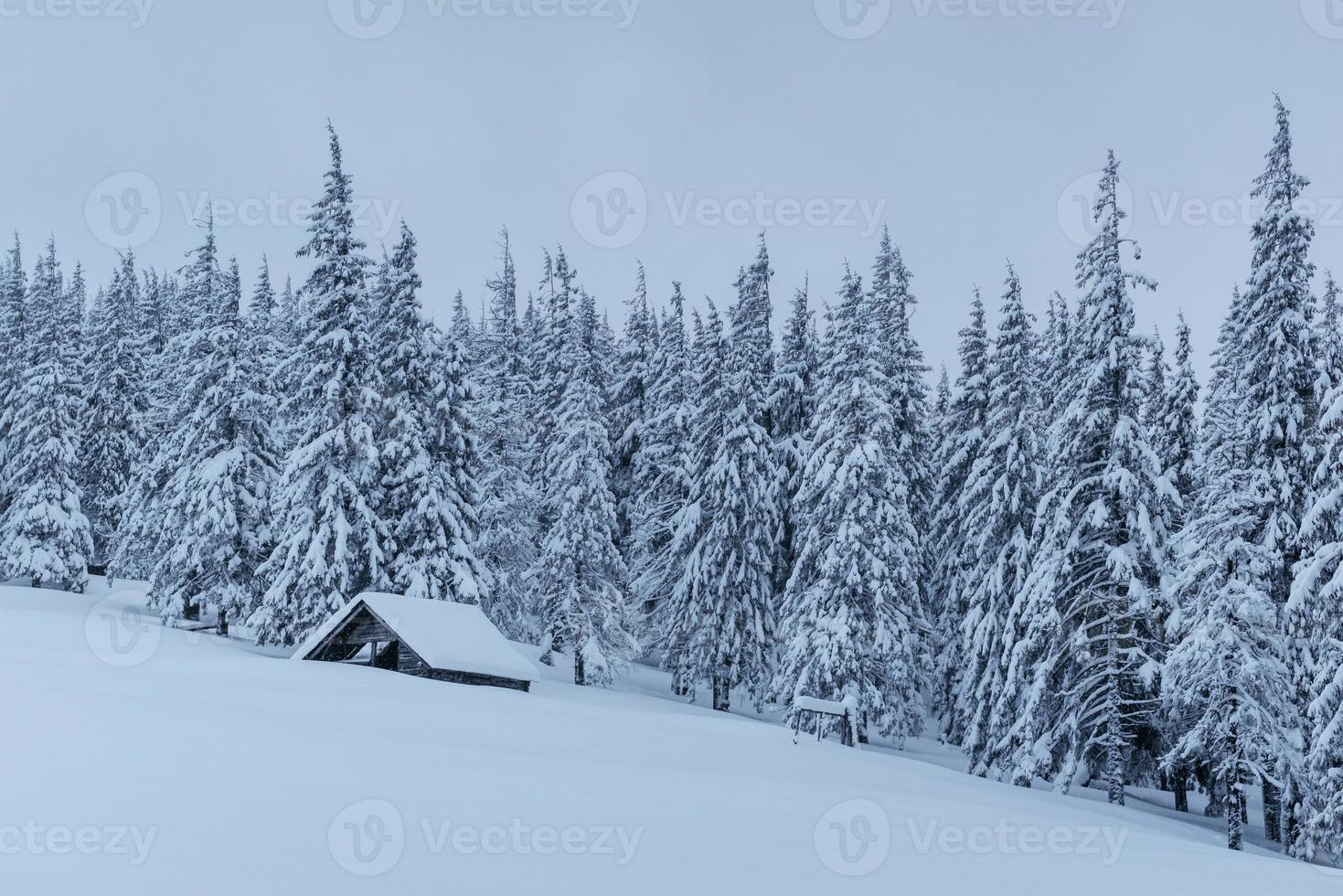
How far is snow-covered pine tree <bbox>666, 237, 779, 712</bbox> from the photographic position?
39250mm

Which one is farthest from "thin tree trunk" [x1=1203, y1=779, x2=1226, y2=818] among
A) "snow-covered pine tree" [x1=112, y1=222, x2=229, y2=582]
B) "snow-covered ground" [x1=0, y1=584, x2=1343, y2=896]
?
"snow-covered pine tree" [x1=112, y1=222, x2=229, y2=582]

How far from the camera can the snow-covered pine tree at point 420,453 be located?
34.4 m

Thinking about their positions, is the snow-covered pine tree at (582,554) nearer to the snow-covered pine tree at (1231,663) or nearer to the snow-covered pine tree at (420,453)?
the snow-covered pine tree at (420,453)

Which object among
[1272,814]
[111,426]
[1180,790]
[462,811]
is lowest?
[1180,790]

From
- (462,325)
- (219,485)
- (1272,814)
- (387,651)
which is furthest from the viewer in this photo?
(462,325)

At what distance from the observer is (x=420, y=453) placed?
34781mm

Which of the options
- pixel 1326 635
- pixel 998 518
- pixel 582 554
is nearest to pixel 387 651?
pixel 582 554

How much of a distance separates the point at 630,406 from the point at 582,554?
42.4 feet

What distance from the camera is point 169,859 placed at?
313 inches

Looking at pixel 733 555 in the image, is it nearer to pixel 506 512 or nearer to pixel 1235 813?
pixel 506 512

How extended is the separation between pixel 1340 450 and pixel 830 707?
12.8 metres

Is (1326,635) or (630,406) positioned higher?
(630,406)

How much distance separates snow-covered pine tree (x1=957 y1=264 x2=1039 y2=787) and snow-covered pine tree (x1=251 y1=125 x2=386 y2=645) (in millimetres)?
19887

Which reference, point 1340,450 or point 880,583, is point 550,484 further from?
point 1340,450
